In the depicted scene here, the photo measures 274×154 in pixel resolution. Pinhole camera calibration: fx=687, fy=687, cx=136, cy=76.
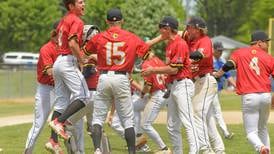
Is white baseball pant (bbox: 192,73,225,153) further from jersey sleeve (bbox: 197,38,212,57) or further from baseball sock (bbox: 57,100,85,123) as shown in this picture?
baseball sock (bbox: 57,100,85,123)

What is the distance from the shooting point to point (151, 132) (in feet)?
40.7

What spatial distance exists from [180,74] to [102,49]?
1.65m

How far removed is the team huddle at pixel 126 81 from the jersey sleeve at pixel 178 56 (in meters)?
0.02

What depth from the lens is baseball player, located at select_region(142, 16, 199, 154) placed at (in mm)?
10453

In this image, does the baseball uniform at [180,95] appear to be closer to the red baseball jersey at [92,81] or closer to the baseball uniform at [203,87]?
the baseball uniform at [203,87]

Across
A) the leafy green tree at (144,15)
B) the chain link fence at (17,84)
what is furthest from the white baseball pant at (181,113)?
the leafy green tree at (144,15)

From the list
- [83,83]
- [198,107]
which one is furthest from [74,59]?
[198,107]

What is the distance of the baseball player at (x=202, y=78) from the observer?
37.0 feet

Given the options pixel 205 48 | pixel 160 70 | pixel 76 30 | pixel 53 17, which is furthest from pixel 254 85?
pixel 53 17

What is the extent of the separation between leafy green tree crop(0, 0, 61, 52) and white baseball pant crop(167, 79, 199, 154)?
48015mm

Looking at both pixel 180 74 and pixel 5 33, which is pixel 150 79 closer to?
pixel 180 74

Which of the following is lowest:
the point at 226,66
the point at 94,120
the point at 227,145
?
the point at 227,145

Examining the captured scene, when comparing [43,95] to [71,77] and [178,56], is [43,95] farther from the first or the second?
[178,56]

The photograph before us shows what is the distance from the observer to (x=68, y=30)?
975 cm
